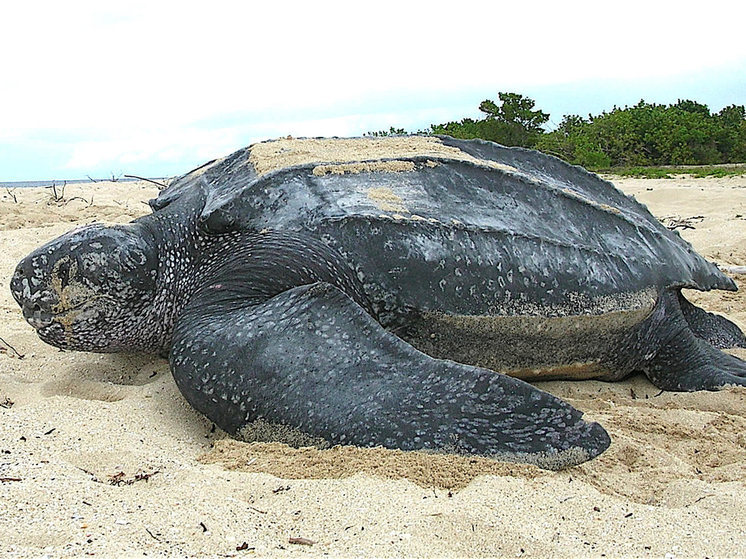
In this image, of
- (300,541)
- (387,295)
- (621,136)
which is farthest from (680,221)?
(621,136)

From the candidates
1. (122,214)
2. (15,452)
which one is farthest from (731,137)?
(15,452)

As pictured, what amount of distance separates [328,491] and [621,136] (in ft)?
45.8

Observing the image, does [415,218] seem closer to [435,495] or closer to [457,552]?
[435,495]

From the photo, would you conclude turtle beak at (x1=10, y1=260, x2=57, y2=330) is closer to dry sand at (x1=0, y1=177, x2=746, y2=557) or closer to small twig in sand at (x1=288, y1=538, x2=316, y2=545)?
dry sand at (x1=0, y1=177, x2=746, y2=557)

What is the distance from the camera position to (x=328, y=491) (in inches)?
44.6

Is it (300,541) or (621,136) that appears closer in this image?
(300,541)

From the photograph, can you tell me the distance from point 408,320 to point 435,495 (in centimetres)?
65

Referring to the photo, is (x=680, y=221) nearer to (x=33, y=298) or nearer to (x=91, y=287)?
(x=91, y=287)

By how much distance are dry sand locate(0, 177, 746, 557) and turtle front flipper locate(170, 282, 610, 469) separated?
0.05m

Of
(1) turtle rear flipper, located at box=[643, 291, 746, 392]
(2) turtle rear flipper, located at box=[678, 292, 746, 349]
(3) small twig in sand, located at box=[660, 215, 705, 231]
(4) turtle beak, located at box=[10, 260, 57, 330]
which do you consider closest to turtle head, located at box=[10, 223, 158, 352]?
(4) turtle beak, located at box=[10, 260, 57, 330]

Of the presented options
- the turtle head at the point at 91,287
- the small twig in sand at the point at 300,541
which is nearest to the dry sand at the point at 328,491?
the small twig in sand at the point at 300,541

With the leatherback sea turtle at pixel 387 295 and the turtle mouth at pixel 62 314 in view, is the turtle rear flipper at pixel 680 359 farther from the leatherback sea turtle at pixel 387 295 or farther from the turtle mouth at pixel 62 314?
the turtle mouth at pixel 62 314

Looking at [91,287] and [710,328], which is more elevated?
[91,287]

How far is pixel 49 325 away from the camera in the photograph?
182 centimetres
